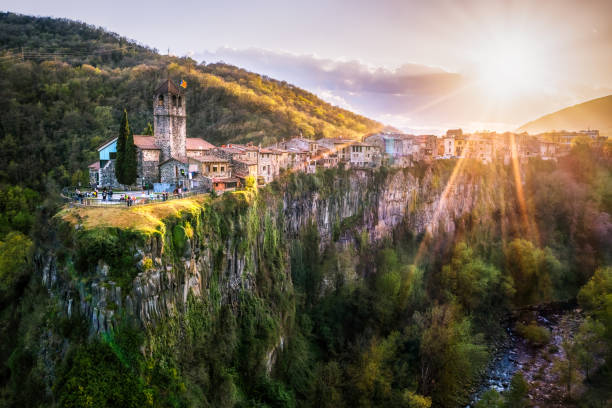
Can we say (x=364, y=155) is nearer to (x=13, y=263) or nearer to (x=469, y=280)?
(x=469, y=280)

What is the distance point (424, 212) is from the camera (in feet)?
241

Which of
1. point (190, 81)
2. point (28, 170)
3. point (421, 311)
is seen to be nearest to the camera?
point (421, 311)

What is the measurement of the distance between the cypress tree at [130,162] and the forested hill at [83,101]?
93.3 feet

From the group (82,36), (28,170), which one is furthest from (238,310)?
(82,36)

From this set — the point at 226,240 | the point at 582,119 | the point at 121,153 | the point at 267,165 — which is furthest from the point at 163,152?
the point at 582,119

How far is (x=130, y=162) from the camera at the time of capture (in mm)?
40625

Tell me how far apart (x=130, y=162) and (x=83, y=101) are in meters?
58.9

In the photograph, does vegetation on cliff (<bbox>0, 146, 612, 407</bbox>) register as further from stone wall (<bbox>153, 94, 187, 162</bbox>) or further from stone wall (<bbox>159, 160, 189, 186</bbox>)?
stone wall (<bbox>153, 94, 187, 162</bbox>)

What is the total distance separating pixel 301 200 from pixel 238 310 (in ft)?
70.5

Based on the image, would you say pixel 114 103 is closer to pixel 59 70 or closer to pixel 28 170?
pixel 59 70

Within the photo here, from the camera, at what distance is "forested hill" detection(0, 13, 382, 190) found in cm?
7138

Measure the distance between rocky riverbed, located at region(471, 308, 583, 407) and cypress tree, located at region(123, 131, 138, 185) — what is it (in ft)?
132

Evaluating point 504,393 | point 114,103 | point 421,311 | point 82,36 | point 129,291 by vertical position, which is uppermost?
point 82,36

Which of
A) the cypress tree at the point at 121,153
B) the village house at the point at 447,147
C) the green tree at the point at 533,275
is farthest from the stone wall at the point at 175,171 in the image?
the village house at the point at 447,147
